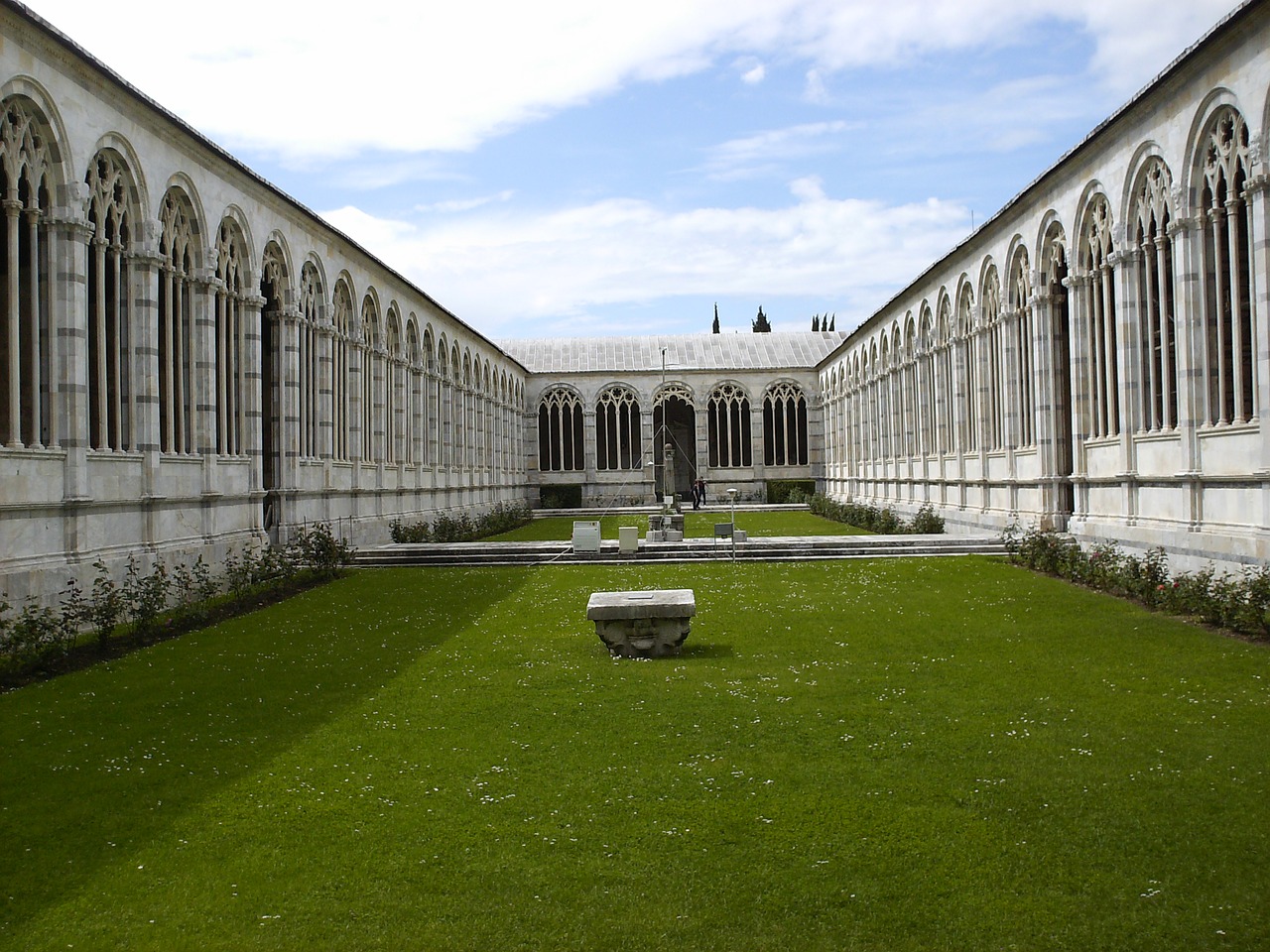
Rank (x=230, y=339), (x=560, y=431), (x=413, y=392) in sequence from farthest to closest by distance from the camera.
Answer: (x=560, y=431)
(x=413, y=392)
(x=230, y=339)

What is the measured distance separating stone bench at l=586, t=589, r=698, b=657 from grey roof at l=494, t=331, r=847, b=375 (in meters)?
43.0

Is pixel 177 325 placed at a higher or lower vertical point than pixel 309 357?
lower

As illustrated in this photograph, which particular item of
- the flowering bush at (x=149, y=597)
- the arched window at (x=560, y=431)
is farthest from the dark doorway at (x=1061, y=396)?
the arched window at (x=560, y=431)

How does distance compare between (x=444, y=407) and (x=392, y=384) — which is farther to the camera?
(x=444, y=407)

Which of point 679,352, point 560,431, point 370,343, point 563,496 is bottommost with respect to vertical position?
point 563,496

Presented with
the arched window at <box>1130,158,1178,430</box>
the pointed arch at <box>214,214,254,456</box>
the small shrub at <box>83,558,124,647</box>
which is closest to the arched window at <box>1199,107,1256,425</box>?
the arched window at <box>1130,158,1178,430</box>

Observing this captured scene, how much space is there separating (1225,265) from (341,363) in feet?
63.0

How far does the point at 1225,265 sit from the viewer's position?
15195 millimetres

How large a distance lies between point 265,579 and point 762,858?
14.9 metres

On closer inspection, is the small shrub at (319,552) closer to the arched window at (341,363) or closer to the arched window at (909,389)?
the arched window at (341,363)

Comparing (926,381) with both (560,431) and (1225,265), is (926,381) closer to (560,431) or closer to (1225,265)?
(1225,265)

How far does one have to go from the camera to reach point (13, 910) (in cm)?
512

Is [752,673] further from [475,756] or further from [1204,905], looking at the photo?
[1204,905]

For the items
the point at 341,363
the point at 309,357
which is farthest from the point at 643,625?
the point at 341,363
